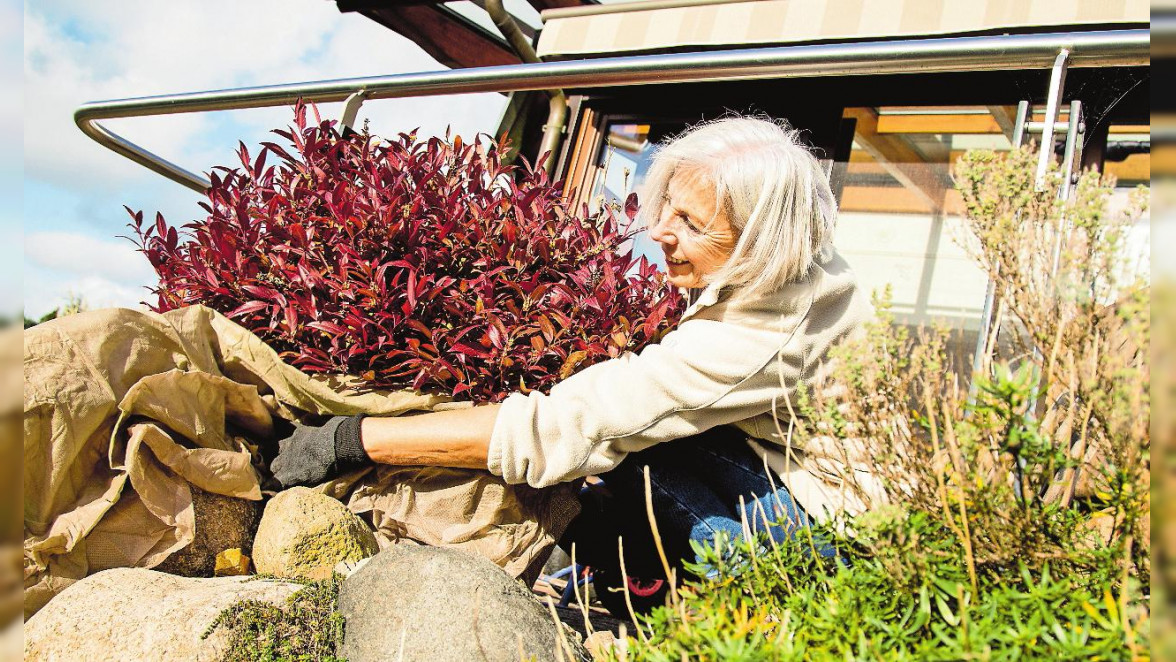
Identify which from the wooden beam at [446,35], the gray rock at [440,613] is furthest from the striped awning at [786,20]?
the gray rock at [440,613]

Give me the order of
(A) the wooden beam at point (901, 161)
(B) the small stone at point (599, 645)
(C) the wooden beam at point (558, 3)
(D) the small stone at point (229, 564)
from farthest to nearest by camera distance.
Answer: (C) the wooden beam at point (558, 3) → (A) the wooden beam at point (901, 161) → (D) the small stone at point (229, 564) → (B) the small stone at point (599, 645)

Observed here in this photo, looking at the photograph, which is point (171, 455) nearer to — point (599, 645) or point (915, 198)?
point (599, 645)

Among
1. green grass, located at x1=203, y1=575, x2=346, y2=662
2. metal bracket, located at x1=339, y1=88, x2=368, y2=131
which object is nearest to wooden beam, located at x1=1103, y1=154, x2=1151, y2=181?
metal bracket, located at x1=339, y1=88, x2=368, y2=131

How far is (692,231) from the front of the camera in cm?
236

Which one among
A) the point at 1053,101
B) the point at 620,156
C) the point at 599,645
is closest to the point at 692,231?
the point at 1053,101

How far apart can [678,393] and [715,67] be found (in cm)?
120

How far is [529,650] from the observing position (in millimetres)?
1812

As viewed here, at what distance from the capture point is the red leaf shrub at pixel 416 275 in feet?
7.73

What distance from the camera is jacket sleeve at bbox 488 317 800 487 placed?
7.08 feet

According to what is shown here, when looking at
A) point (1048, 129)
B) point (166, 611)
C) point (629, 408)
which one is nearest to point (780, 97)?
point (1048, 129)

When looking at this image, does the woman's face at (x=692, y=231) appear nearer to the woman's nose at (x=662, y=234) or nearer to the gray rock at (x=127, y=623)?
the woman's nose at (x=662, y=234)

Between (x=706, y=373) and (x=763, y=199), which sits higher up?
(x=763, y=199)

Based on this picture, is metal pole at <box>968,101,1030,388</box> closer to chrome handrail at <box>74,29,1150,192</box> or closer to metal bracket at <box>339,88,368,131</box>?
chrome handrail at <box>74,29,1150,192</box>

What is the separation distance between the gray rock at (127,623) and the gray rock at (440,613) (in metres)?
0.27
